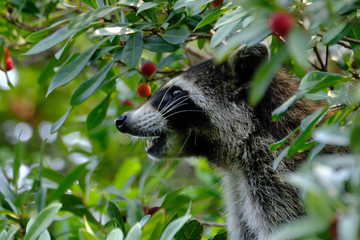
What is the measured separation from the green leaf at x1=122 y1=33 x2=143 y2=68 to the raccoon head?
61 cm

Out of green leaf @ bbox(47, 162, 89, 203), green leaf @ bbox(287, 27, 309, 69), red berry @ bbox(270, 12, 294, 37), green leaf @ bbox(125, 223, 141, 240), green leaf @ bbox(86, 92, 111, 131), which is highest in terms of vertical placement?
red berry @ bbox(270, 12, 294, 37)

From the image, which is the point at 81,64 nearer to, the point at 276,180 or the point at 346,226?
the point at 276,180

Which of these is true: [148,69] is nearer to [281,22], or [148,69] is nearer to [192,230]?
[192,230]

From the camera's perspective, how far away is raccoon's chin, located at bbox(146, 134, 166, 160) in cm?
380

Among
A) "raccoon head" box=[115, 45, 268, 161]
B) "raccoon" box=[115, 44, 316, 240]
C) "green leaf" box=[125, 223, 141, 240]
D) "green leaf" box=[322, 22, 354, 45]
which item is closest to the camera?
"green leaf" box=[322, 22, 354, 45]

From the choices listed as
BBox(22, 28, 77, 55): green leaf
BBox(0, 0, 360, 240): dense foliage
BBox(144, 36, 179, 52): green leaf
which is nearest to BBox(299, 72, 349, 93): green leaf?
BBox(0, 0, 360, 240): dense foliage

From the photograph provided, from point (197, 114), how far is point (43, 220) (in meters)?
1.68

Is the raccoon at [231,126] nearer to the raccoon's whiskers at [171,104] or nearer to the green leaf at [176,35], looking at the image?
the raccoon's whiskers at [171,104]

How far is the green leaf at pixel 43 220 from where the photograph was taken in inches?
91.9

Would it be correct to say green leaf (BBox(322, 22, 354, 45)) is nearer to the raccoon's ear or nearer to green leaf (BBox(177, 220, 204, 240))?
the raccoon's ear

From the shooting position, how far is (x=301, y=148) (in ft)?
8.52

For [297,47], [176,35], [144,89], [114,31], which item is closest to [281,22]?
[297,47]

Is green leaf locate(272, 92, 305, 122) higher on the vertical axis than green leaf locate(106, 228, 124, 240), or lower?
higher

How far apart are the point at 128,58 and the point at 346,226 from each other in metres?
2.23
